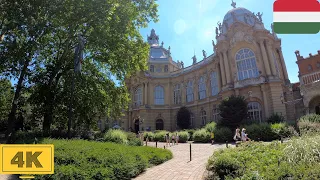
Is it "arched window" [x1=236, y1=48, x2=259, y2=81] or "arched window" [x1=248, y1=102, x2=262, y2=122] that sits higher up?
"arched window" [x1=236, y1=48, x2=259, y2=81]

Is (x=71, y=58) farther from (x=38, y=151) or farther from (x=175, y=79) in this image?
(x=175, y=79)

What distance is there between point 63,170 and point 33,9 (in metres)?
10.7

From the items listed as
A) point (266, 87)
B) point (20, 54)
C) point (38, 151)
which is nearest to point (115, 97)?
point (20, 54)

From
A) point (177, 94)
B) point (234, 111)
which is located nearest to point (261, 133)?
point (234, 111)

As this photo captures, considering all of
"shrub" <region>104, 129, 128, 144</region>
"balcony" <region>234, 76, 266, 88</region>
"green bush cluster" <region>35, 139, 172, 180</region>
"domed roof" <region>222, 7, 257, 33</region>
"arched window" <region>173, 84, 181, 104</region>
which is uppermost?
"domed roof" <region>222, 7, 257, 33</region>

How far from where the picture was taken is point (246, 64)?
33.0 meters

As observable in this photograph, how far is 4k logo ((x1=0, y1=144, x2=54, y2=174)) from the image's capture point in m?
3.31

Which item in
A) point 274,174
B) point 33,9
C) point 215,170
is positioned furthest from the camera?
point 33,9

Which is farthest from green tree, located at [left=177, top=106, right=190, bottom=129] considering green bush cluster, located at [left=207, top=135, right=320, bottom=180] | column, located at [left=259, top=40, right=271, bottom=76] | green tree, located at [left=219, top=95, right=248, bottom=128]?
green bush cluster, located at [left=207, top=135, right=320, bottom=180]

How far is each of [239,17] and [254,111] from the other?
667 inches

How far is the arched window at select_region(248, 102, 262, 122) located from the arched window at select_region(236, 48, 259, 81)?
166 inches

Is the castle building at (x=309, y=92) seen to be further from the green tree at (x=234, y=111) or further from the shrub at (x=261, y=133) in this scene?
the shrub at (x=261, y=133)

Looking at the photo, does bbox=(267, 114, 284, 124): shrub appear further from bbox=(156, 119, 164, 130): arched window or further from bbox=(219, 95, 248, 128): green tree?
bbox=(156, 119, 164, 130): arched window

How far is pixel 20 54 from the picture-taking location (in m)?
13.4
